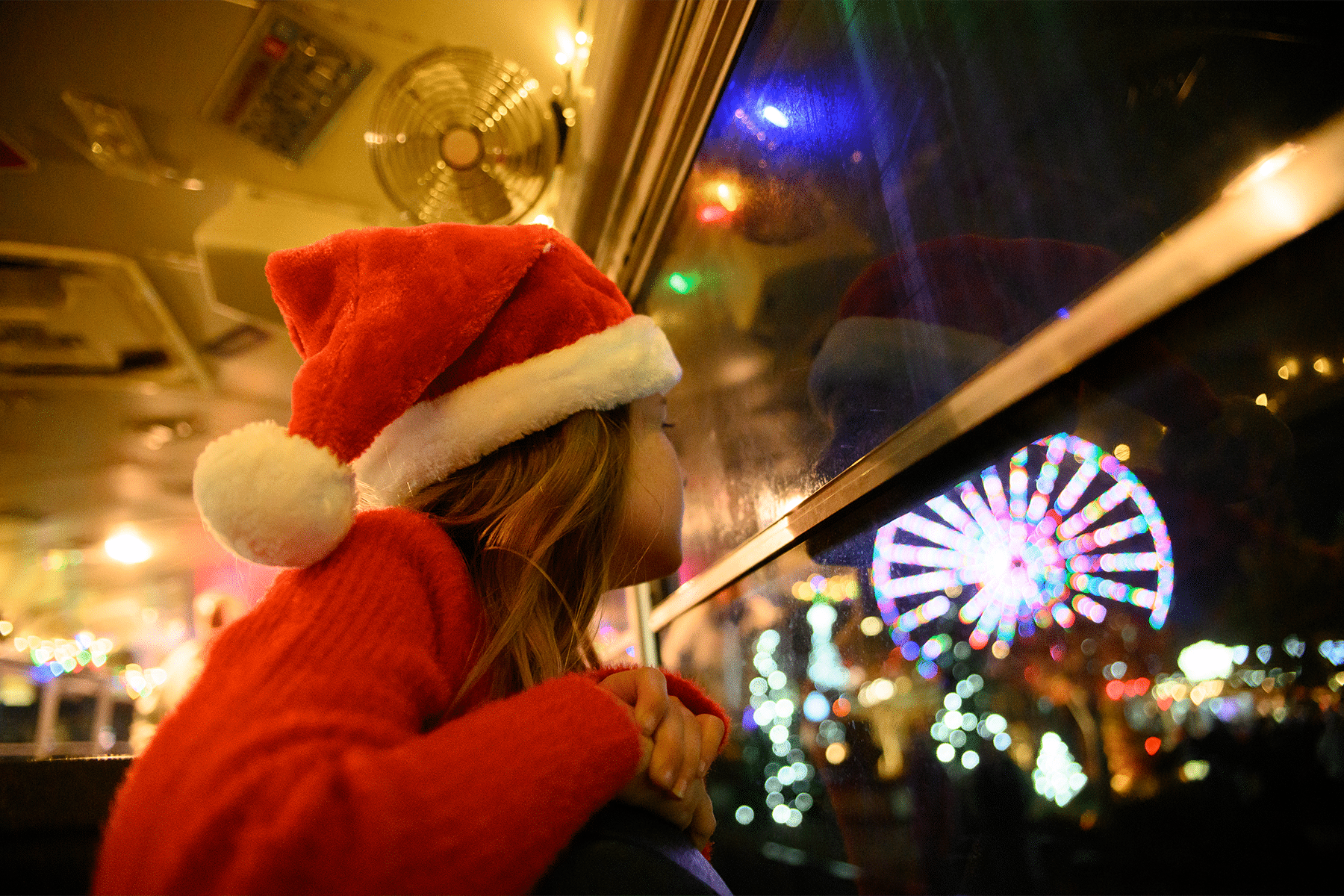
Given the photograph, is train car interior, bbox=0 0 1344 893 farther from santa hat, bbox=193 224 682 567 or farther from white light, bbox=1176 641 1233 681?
santa hat, bbox=193 224 682 567

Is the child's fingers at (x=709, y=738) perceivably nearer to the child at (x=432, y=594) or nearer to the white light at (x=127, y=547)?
the child at (x=432, y=594)

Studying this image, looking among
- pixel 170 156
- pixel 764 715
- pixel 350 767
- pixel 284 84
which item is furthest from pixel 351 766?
pixel 170 156

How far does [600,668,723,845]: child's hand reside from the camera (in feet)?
1.99

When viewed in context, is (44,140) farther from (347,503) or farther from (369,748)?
(369,748)

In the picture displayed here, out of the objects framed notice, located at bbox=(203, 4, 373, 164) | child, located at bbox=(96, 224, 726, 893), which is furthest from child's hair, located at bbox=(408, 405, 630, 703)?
framed notice, located at bbox=(203, 4, 373, 164)

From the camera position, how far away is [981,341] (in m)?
0.71

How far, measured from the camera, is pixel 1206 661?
523mm

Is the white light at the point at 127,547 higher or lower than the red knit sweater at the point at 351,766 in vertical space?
higher

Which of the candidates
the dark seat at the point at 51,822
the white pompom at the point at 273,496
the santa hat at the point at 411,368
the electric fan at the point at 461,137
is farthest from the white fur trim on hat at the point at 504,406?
the electric fan at the point at 461,137

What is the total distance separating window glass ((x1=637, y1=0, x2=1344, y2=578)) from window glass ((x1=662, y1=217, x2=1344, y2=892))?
3.7 inches

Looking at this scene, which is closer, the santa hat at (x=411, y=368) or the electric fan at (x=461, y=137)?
the santa hat at (x=411, y=368)

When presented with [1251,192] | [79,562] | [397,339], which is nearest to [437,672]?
[397,339]

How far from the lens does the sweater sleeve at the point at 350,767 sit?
442 mm

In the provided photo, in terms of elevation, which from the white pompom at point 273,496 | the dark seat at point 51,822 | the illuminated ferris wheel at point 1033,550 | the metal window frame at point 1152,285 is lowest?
the dark seat at point 51,822
